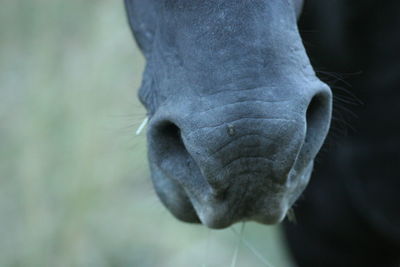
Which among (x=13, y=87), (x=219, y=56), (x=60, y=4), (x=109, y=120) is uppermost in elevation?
(x=219, y=56)

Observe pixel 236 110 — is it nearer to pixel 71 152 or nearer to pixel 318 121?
pixel 318 121

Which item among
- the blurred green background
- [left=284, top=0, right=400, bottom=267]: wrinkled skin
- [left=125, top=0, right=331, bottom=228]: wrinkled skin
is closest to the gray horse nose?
[left=125, top=0, right=331, bottom=228]: wrinkled skin

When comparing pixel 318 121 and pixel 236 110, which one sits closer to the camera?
pixel 236 110

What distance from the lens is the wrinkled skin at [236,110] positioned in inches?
51.1

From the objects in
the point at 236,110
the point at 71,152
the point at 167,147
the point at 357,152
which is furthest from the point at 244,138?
the point at 71,152

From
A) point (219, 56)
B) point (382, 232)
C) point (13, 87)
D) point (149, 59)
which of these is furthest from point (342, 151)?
point (13, 87)

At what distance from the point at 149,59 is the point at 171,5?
0.62ft

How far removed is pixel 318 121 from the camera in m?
1.42

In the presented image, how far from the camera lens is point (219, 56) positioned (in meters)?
1.36

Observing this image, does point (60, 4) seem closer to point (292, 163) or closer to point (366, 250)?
point (366, 250)

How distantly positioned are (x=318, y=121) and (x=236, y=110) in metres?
0.19

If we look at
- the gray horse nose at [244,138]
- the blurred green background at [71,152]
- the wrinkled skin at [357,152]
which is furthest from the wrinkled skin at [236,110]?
the blurred green background at [71,152]

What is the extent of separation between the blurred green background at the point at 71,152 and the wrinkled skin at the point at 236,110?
219 cm

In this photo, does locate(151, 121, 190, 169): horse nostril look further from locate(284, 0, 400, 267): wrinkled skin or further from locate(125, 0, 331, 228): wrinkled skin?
locate(284, 0, 400, 267): wrinkled skin
